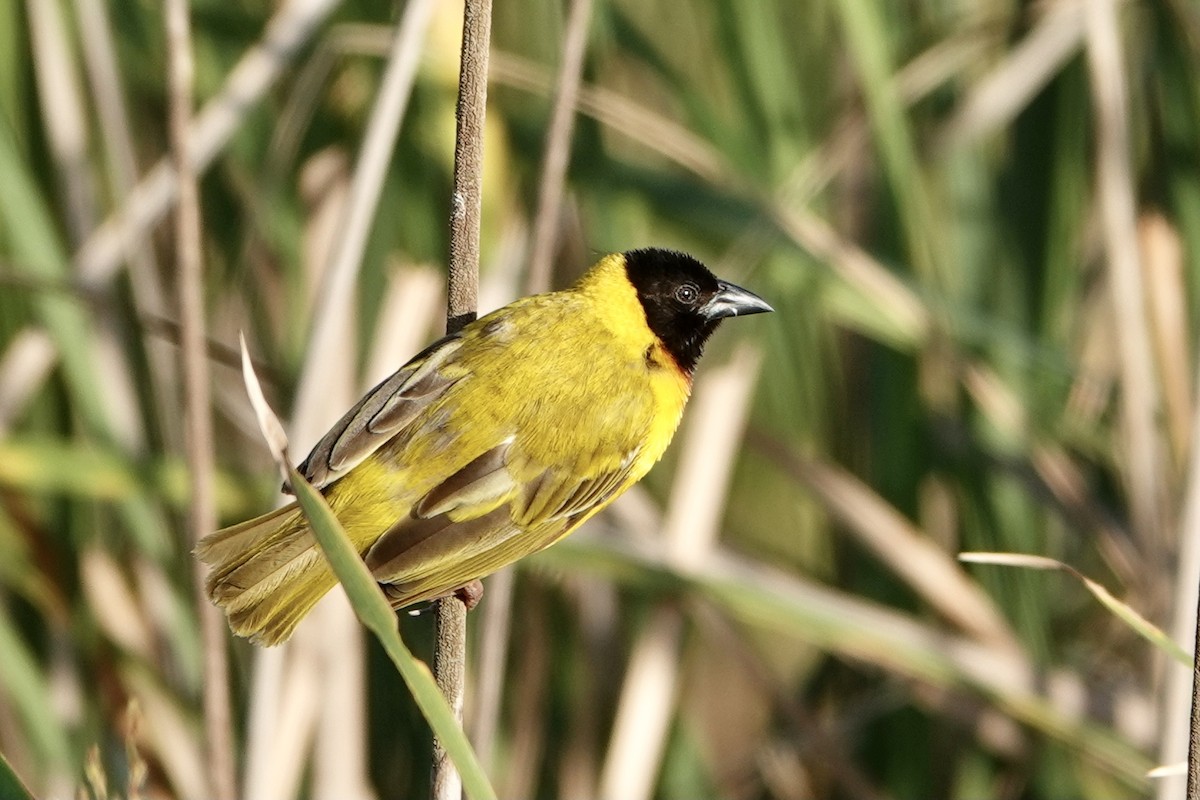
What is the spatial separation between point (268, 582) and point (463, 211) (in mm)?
658

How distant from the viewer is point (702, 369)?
12.3 feet

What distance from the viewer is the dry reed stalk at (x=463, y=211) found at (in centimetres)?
183

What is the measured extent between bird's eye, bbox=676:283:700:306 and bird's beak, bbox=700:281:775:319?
0.03 meters

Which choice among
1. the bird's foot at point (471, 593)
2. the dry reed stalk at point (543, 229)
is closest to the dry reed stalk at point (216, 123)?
the dry reed stalk at point (543, 229)

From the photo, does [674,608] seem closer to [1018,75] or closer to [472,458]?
[472,458]

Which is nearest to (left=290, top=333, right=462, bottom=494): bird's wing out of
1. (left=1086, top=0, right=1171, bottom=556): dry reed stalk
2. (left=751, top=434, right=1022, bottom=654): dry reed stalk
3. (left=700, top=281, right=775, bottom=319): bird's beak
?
(left=700, top=281, right=775, bottom=319): bird's beak

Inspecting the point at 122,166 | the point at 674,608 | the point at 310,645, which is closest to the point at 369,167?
the point at 122,166

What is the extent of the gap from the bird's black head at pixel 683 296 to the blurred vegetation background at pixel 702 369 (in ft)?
1.07

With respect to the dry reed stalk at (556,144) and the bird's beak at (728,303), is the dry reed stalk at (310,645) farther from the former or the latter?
the bird's beak at (728,303)

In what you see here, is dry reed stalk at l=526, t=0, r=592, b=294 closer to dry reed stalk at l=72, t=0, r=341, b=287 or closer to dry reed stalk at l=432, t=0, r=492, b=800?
dry reed stalk at l=432, t=0, r=492, b=800

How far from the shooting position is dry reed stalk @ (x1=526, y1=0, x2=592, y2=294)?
2.47 metres

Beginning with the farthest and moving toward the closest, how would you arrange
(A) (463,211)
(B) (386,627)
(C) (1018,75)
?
(C) (1018,75)
(A) (463,211)
(B) (386,627)

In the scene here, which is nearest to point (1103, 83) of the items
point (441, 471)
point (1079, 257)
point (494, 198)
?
point (1079, 257)

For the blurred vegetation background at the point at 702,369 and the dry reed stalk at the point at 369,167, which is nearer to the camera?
the dry reed stalk at the point at 369,167
